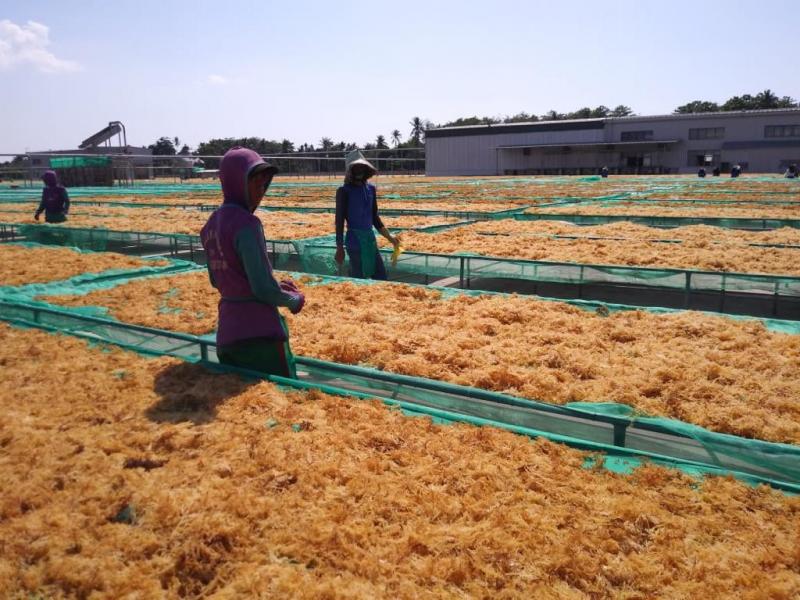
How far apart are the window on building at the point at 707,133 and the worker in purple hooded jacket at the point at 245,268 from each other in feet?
186

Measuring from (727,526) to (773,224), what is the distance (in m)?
12.3

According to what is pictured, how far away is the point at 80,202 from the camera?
23.4 m

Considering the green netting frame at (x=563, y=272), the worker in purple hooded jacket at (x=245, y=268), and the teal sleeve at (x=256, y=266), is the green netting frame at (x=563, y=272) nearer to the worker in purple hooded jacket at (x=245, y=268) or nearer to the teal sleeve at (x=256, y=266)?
the worker in purple hooded jacket at (x=245, y=268)

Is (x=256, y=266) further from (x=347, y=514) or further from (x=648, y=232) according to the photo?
(x=648, y=232)

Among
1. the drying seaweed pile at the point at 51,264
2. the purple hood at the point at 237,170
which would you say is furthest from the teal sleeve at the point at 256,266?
the drying seaweed pile at the point at 51,264

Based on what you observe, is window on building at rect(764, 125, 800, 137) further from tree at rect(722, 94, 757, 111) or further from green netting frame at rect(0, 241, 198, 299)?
green netting frame at rect(0, 241, 198, 299)

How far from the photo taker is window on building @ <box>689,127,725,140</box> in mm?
51400

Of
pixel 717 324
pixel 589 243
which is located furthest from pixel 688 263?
pixel 717 324

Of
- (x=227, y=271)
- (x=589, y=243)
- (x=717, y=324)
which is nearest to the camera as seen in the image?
(x=227, y=271)

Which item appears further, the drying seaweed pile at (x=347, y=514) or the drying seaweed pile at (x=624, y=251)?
the drying seaweed pile at (x=624, y=251)

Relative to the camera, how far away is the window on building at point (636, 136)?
5438 cm

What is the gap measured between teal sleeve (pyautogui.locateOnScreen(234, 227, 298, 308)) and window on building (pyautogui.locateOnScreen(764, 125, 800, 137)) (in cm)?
5744

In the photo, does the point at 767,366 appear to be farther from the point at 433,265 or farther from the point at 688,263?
the point at 433,265

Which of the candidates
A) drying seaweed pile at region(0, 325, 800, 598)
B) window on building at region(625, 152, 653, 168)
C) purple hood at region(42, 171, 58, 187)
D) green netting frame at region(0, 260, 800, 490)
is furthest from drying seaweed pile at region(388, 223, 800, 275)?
window on building at region(625, 152, 653, 168)
